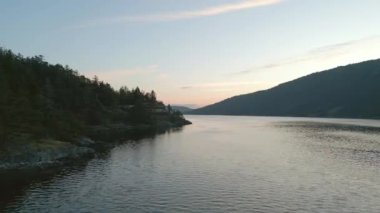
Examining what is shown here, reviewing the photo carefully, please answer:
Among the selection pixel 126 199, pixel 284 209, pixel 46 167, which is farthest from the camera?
pixel 46 167

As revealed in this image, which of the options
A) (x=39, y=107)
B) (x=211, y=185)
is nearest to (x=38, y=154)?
(x=39, y=107)

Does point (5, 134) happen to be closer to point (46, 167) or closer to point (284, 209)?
point (46, 167)

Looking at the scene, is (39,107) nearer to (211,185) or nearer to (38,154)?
(38,154)

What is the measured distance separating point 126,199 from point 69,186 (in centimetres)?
1311

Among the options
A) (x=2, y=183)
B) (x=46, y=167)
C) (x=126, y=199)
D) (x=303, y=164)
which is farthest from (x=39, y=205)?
(x=303, y=164)

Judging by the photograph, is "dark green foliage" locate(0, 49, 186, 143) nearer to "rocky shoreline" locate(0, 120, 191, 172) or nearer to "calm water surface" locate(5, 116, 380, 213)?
"rocky shoreline" locate(0, 120, 191, 172)

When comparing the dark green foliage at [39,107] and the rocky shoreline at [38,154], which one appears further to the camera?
the dark green foliage at [39,107]

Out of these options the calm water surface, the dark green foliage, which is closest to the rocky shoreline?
the dark green foliage

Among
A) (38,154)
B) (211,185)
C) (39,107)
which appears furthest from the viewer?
(39,107)

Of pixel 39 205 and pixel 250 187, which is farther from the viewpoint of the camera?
pixel 250 187

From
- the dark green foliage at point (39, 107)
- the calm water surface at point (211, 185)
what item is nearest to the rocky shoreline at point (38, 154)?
the dark green foliage at point (39, 107)

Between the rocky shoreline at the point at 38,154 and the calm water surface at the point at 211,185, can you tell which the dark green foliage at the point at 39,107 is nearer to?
the rocky shoreline at the point at 38,154

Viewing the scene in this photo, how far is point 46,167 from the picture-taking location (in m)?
81.8

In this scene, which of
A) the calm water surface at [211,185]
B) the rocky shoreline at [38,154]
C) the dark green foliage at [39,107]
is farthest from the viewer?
the dark green foliage at [39,107]
